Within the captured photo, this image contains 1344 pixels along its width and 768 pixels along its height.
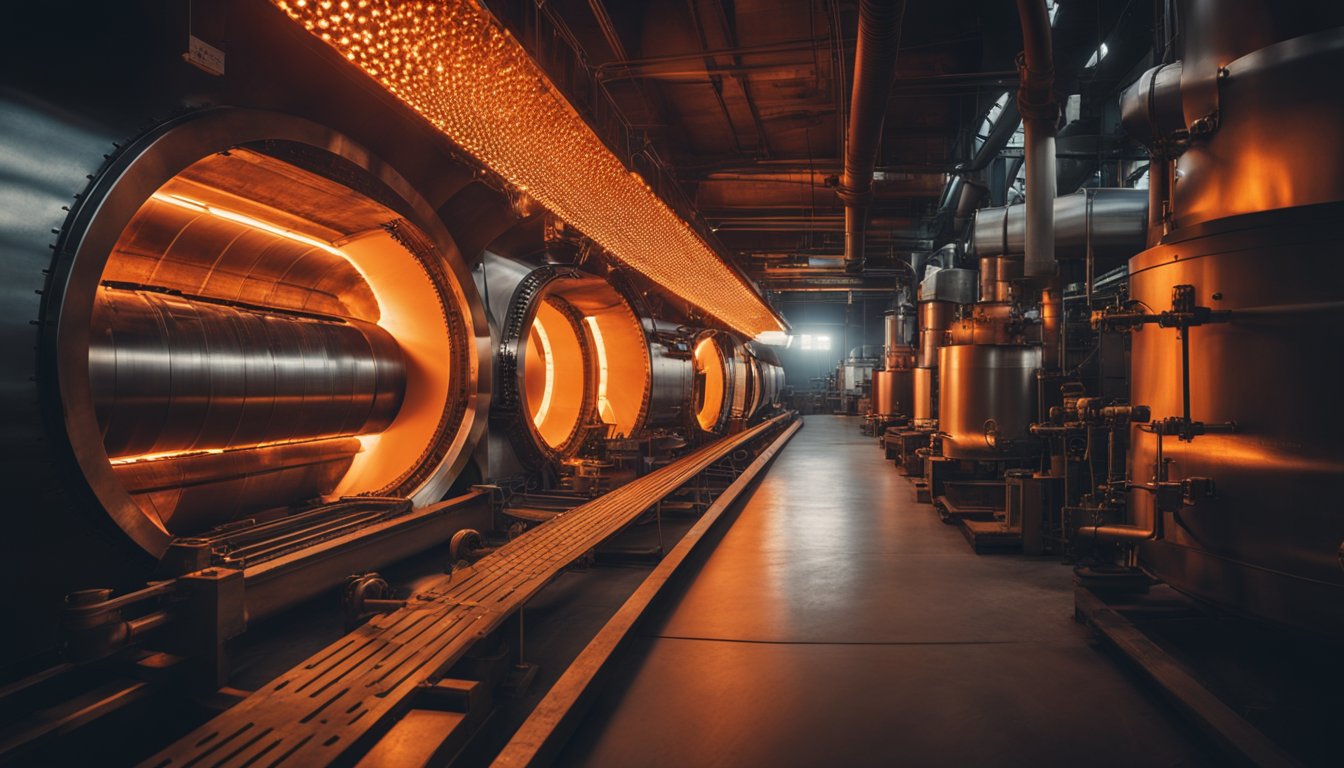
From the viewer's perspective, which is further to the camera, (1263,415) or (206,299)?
(206,299)

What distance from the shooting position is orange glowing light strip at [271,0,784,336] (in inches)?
74.4

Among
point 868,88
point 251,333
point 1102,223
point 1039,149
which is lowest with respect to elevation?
point 251,333

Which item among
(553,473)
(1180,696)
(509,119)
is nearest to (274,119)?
(509,119)

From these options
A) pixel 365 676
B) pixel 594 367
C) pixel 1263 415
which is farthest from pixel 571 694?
pixel 594 367

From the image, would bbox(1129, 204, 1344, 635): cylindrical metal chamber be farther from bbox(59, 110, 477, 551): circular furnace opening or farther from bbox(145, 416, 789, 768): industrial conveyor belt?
bbox(59, 110, 477, 551): circular furnace opening

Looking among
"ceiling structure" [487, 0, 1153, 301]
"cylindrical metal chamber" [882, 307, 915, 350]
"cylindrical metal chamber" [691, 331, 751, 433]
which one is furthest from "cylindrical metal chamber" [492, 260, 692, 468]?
"cylindrical metal chamber" [882, 307, 915, 350]

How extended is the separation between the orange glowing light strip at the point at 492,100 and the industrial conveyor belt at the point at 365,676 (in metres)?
1.70

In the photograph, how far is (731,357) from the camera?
40.1ft

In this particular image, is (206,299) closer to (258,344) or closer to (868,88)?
(258,344)

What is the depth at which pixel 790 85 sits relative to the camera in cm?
641

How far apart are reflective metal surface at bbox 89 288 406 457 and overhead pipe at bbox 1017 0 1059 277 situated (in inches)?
167

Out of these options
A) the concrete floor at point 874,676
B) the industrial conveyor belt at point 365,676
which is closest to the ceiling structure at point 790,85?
the industrial conveyor belt at point 365,676

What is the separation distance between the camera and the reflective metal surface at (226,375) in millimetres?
2715

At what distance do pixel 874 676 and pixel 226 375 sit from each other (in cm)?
310
